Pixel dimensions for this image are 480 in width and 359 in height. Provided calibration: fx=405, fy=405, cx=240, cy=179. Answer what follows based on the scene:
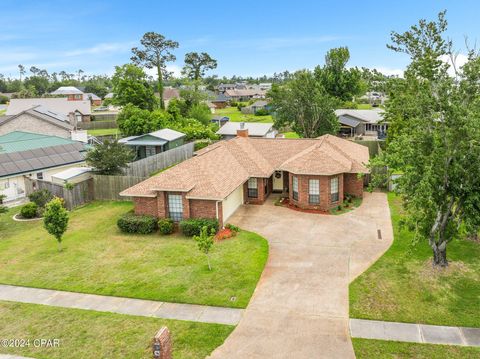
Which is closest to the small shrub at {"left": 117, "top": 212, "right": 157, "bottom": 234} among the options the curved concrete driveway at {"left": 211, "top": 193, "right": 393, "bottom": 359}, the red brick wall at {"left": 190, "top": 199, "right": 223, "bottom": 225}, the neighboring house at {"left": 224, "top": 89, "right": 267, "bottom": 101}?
the red brick wall at {"left": 190, "top": 199, "right": 223, "bottom": 225}

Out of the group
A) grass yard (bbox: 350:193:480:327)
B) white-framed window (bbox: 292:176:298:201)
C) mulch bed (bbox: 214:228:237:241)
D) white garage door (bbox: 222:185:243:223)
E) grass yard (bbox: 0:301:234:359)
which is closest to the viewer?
grass yard (bbox: 0:301:234:359)

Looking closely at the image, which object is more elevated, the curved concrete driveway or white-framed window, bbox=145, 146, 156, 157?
white-framed window, bbox=145, 146, 156, 157

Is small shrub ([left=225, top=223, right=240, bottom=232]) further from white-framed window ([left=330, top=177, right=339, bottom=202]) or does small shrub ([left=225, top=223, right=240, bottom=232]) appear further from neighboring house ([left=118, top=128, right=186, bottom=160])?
neighboring house ([left=118, top=128, right=186, bottom=160])

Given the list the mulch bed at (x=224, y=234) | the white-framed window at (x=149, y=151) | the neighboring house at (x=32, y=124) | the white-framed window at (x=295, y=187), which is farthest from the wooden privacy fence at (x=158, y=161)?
the neighboring house at (x=32, y=124)

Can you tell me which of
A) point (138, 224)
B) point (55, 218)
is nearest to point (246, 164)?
point (138, 224)

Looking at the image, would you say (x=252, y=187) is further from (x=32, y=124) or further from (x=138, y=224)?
(x=32, y=124)

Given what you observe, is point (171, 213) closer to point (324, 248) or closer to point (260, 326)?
point (324, 248)

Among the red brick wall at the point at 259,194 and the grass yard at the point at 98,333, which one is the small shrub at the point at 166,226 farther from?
the grass yard at the point at 98,333
